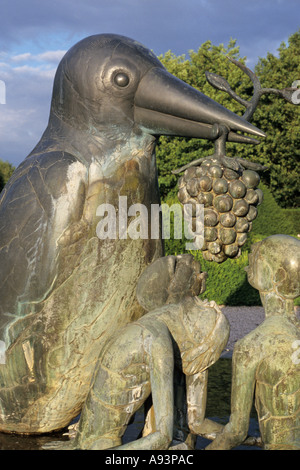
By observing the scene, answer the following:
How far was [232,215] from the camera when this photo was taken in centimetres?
A: 215

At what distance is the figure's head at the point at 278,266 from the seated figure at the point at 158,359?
0.88 feet

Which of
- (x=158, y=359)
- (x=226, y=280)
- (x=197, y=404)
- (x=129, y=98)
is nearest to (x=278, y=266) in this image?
(x=158, y=359)

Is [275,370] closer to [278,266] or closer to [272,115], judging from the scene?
[278,266]

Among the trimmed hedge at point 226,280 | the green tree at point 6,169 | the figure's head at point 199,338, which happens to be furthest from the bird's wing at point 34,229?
the green tree at point 6,169

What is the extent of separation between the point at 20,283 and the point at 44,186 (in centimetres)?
42

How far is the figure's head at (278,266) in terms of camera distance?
212 cm

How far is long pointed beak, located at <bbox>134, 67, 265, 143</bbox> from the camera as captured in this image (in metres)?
2.29

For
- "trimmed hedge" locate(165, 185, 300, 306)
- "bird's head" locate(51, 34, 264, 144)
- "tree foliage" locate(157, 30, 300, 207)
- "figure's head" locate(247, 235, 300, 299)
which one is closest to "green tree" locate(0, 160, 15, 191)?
"tree foliage" locate(157, 30, 300, 207)

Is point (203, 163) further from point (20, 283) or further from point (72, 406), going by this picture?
point (72, 406)

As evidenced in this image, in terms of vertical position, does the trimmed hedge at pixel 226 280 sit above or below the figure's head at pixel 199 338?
below

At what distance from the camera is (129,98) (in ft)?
7.79

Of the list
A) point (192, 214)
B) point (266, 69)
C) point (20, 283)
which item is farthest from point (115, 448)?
point (266, 69)

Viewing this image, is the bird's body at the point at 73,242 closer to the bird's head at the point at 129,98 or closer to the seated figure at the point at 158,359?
the bird's head at the point at 129,98

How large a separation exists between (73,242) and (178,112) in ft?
2.32
